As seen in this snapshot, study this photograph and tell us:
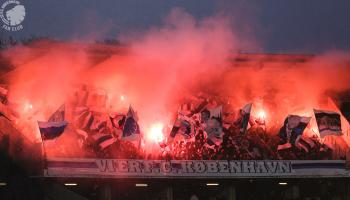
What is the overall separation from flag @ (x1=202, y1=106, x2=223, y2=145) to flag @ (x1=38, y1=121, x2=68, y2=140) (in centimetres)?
522

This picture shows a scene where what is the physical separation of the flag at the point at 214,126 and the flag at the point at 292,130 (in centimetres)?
243

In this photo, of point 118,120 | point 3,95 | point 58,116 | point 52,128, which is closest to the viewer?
point 52,128

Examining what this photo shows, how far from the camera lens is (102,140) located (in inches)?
862

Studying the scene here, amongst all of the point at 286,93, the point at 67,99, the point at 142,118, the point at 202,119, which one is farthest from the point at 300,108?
the point at 67,99

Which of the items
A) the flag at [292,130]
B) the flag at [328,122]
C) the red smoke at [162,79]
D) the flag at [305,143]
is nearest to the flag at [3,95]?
the red smoke at [162,79]

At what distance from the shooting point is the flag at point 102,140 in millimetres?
21875

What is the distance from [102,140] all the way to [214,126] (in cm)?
403

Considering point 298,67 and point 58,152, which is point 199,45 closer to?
point 298,67

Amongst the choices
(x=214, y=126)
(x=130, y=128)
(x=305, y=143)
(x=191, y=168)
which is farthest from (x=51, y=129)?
(x=305, y=143)

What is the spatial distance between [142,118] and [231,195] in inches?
167

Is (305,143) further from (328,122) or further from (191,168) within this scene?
(191,168)

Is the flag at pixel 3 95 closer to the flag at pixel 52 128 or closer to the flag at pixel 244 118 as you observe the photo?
the flag at pixel 52 128

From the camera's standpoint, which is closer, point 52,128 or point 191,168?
point 52,128

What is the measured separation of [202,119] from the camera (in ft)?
76.3
